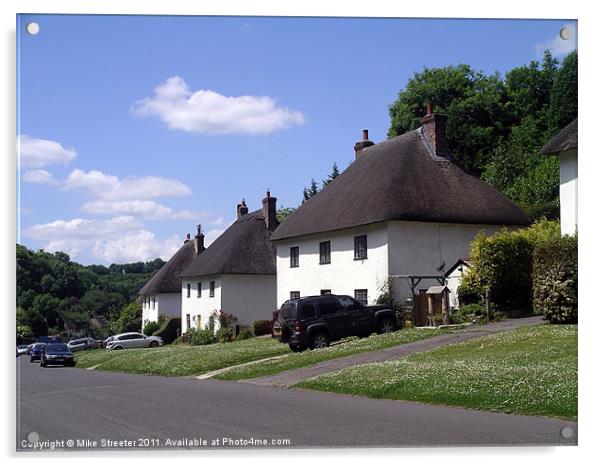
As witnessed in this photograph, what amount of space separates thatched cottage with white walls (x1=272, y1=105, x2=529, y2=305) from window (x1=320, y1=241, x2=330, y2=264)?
0.15 ft

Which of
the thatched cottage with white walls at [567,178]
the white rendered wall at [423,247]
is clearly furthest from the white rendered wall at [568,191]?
the white rendered wall at [423,247]

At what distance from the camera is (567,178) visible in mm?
17219

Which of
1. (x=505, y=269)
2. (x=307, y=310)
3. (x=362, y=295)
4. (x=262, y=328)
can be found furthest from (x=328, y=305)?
(x=262, y=328)

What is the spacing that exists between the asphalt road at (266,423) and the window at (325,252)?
730 inches

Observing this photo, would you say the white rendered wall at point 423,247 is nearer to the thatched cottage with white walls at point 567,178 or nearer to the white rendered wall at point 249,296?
the thatched cottage with white walls at point 567,178

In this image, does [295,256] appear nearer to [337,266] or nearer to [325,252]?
[325,252]

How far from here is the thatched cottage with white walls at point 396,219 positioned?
2886cm

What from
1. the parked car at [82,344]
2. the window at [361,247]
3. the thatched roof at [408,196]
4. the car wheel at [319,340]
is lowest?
the parked car at [82,344]

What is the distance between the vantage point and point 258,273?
44469 millimetres

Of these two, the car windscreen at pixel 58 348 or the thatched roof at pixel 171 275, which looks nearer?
the car windscreen at pixel 58 348

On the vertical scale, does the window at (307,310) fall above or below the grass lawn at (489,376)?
above

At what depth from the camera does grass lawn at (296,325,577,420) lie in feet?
37.2

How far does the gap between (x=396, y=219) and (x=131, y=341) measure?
2742 centimetres

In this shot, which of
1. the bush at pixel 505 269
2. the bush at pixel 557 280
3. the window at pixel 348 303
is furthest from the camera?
the bush at pixel 505 269
